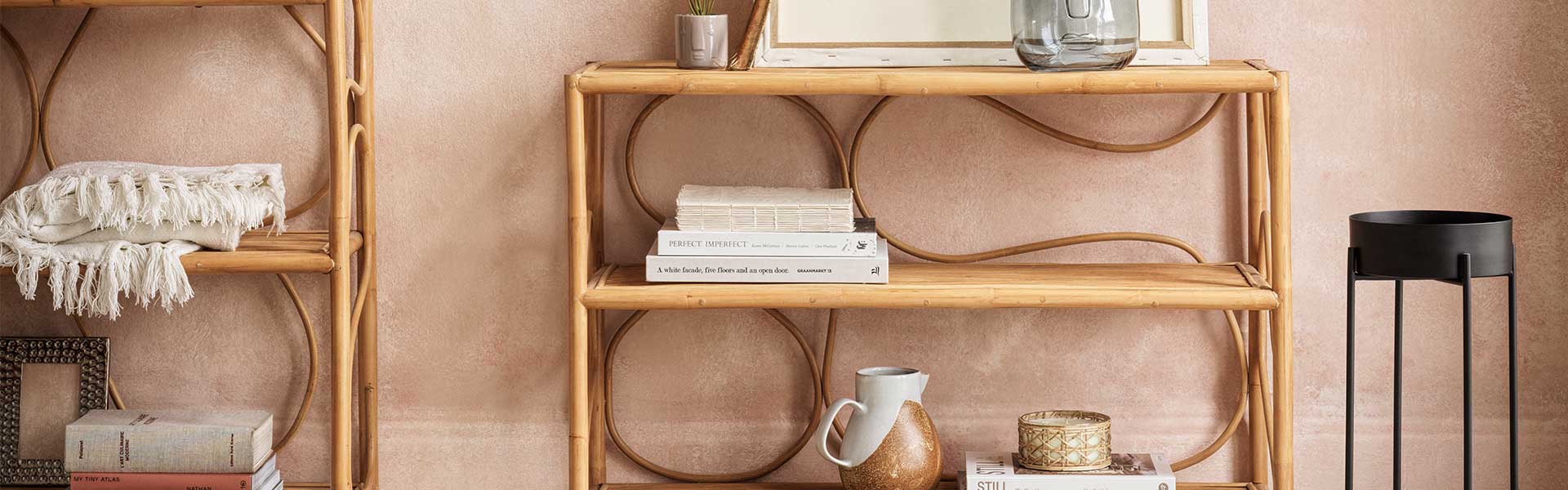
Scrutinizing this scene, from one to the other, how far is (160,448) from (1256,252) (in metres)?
1.44

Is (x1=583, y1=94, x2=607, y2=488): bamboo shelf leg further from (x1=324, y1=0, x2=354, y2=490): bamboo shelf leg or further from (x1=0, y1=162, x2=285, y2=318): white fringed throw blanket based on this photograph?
(x1=0, y1=162, x2=285, y2=318): white fringed throw blanket

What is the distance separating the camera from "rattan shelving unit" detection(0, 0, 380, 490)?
1505 millimetres

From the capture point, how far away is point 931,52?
158 centimetres

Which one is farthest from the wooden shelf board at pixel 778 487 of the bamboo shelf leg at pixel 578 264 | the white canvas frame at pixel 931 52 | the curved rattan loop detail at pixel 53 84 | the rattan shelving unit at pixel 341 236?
the curved rattan loop detail at pixel 53 84

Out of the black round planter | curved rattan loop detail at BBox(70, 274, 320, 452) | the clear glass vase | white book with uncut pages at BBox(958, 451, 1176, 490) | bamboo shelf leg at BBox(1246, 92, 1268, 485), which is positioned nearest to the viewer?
the black round planter

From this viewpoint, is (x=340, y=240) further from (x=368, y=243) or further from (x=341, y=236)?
(x=368, y=243)

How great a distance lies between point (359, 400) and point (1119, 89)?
1.10 m

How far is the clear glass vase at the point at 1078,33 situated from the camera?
145 centimetres

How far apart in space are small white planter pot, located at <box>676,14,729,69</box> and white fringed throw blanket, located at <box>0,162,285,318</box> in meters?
0.56

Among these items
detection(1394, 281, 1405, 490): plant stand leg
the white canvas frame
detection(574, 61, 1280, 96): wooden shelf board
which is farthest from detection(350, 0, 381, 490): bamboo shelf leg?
detection(1394, 281, 1405, 490): plant stand leg

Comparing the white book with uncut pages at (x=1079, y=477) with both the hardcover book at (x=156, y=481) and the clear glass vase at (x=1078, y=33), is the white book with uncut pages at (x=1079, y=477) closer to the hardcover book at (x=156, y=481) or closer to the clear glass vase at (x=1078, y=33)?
the clear glass vase at (x=1078, y=33)

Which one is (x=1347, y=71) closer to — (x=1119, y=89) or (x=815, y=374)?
(x=1119, y=89)

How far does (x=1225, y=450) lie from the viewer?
1779 mm

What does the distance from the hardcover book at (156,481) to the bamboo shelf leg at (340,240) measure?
145mm
